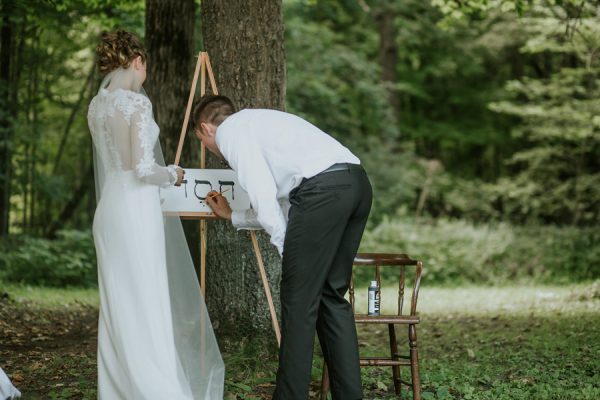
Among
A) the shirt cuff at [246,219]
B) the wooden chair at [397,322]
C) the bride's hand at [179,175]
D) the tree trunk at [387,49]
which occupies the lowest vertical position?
the wooden chair at [397,322]

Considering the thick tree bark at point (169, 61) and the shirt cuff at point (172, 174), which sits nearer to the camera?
the shirt cuff at point (172, 174)

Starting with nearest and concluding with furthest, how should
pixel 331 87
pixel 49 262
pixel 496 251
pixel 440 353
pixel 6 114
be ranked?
1. pixel 440 353
2. pixel 6 114
3. pixel 49 262
4. pixel 496 251
5. pixel 331 87

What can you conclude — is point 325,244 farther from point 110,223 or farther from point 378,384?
point 378,384

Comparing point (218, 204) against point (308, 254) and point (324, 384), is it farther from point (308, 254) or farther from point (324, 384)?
point (324, 384)

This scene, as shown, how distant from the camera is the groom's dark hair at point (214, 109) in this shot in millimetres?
3947

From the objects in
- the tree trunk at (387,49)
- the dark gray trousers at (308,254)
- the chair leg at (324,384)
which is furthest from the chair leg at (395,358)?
the tree trunk at (387,49)

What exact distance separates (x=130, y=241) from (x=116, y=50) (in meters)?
0.96

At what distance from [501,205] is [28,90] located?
11.1 meters

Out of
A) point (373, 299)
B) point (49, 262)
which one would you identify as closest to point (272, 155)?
point (373, 299)

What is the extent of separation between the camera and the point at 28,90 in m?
12.3

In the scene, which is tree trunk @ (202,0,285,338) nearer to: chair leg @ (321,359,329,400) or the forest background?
the forest background

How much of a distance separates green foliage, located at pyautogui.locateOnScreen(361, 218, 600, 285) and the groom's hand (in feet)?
26.6

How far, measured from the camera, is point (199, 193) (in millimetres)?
4574

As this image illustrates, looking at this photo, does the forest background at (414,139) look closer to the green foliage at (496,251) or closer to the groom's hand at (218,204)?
the green foliage at (496,251)
